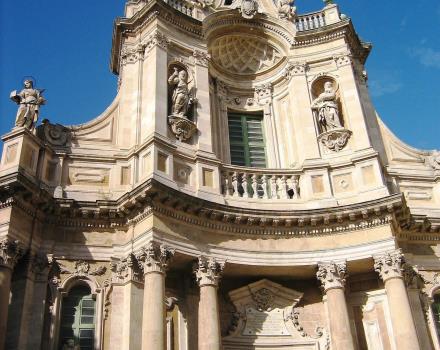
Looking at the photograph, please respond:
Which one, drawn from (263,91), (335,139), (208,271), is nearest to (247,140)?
(263,91)

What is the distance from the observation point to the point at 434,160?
696 inches

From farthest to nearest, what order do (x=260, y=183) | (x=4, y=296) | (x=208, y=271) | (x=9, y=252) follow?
(x=260, y=183) < (x=208, y=271) < (x=9, y=252) < (x=4, y=296)

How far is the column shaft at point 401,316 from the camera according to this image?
42.8ft

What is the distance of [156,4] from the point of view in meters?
17.7

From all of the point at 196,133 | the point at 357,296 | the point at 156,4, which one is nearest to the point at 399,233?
the point at 357,296

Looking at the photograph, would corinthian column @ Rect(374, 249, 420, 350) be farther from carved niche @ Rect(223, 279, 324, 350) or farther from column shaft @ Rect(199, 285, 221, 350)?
column shaft @ Rect(199, 285, 221, 350)

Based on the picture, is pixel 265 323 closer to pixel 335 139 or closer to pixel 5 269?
pixel 335 139

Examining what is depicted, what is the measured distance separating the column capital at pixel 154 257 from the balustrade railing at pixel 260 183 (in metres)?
2.95

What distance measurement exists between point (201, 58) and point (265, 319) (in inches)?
317

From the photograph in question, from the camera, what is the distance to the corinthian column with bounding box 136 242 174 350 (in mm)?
12086

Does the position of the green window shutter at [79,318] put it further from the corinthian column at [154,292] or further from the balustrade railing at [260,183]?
the balustrade railing at [260,183]

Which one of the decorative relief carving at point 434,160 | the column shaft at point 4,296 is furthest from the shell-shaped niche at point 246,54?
the column shaft at point 4,296

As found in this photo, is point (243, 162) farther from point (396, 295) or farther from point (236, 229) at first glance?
point (396, 295)

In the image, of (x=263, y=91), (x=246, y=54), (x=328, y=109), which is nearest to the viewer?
(x=328, y=109)
